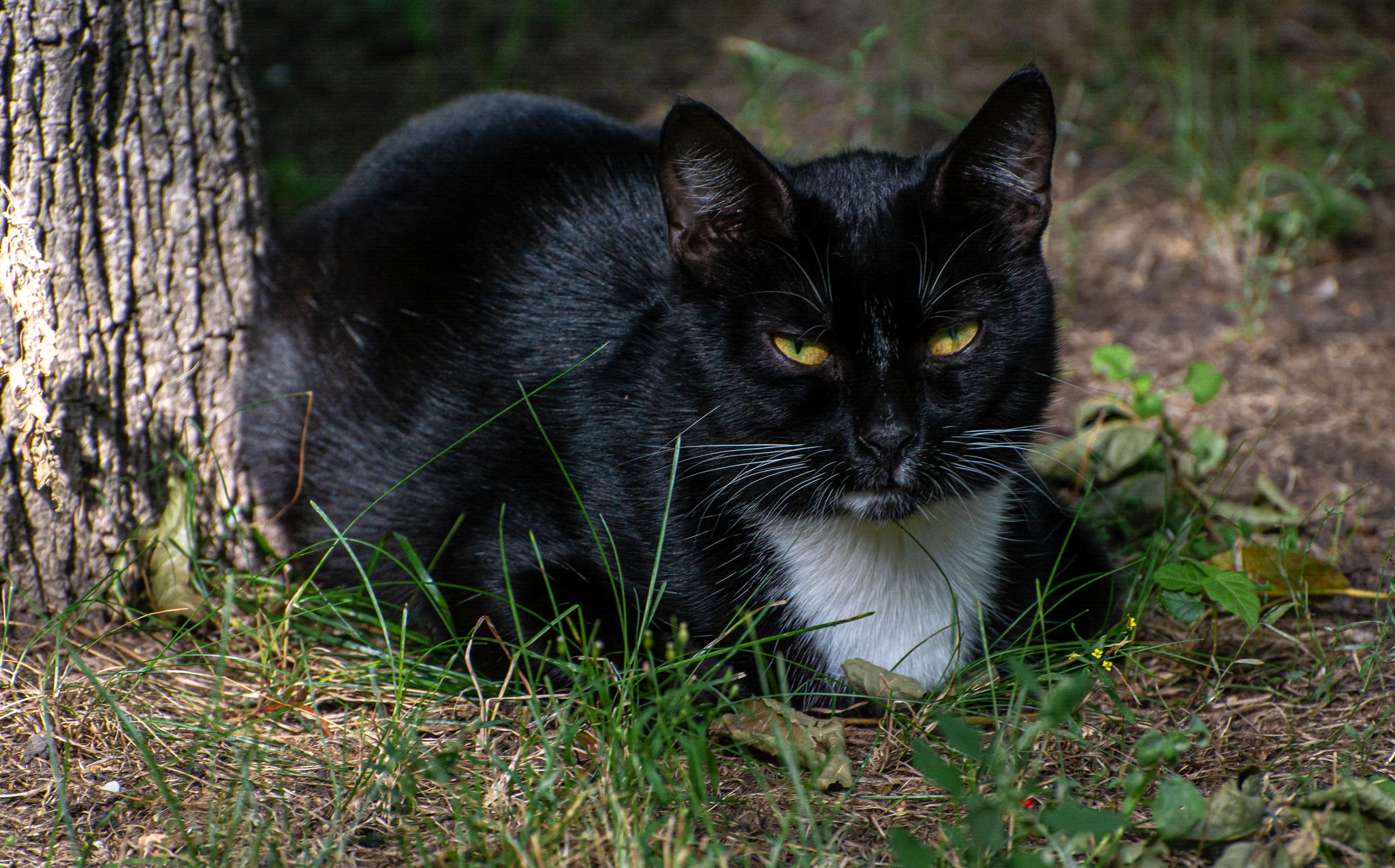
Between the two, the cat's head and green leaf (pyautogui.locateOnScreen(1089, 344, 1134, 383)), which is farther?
green leaf (pyautogui.locateOnScreen(1089, 344, 1134, 383))

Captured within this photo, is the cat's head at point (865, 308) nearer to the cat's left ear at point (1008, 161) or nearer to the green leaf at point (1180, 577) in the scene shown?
the cat's left ear at point (1008, 161)

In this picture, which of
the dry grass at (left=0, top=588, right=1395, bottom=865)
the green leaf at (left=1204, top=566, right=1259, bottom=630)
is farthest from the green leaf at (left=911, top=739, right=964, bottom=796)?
the green leaf at (left=1204, top=566, right=1259, bottom=630)

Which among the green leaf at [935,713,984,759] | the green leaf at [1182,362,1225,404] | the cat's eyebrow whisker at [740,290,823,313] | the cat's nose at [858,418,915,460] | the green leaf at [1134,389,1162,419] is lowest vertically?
the green leaf at [935,713,984,759]

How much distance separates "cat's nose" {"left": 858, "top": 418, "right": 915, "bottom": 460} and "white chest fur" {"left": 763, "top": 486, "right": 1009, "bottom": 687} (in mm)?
257

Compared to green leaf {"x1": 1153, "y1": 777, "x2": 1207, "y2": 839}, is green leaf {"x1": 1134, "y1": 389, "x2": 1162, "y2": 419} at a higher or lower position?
higher

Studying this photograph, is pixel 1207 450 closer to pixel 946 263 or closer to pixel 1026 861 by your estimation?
pixel 946 263

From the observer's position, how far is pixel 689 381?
81.9 inches

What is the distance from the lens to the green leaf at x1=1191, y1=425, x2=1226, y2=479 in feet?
9.60

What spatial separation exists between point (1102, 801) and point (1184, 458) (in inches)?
49.9

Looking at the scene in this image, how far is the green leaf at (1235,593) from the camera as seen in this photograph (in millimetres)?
2117

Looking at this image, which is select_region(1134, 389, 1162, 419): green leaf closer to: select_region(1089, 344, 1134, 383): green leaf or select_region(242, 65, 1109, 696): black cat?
select_region(1089, 344, 1134, 383): green leaf

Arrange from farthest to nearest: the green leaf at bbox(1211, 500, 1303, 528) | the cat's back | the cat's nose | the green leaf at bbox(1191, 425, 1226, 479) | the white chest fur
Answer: the green leaf at bbox(1191, 425, 1226, 479), the green leaf at bbox(1211, 500, 1303, 528), the cat's back, the white chest fur, the cat's nose

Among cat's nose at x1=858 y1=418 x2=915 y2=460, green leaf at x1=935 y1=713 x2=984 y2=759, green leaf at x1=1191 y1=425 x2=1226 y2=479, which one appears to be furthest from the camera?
green leaf at x1=1191 y1=425 x2=1226 y2=479

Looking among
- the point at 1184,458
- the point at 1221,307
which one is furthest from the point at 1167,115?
the point at 1184,458
